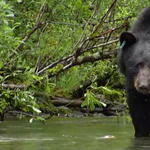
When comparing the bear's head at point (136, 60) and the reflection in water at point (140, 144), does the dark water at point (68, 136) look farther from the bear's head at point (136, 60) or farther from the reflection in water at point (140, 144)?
the bear's head at point (136, 60)

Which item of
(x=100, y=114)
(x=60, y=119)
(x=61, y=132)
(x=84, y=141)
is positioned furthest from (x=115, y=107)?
(x=84, y=141)

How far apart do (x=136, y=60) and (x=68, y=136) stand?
1.37 metres

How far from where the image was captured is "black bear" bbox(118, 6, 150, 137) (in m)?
7.07

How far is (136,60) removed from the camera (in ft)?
23.6

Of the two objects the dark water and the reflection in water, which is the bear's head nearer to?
the reflection in water

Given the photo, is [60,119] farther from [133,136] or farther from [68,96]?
[133,136]

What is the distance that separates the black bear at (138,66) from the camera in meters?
7.07

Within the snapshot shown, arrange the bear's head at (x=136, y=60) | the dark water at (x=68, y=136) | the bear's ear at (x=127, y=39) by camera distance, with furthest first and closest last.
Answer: the bear's ear at (x=127, y=39)
the bear's head at (x=136, y=60)
the dark water at (x=68, y=136)

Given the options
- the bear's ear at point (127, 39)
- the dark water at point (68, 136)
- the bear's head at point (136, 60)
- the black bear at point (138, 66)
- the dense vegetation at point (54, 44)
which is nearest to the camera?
the dark water at point (68, 136)

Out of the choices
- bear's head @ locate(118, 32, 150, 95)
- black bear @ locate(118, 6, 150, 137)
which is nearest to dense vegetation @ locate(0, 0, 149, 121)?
black bear @ locate(118, 6, 150, 137)

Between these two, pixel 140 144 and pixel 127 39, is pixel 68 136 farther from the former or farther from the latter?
pixel 127 39

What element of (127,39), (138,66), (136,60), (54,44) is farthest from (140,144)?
(54,44)

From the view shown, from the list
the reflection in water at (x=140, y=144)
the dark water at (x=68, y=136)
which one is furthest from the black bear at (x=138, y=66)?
the reflection in water at (x=140, y=144)

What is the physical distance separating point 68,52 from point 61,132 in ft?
7.38
